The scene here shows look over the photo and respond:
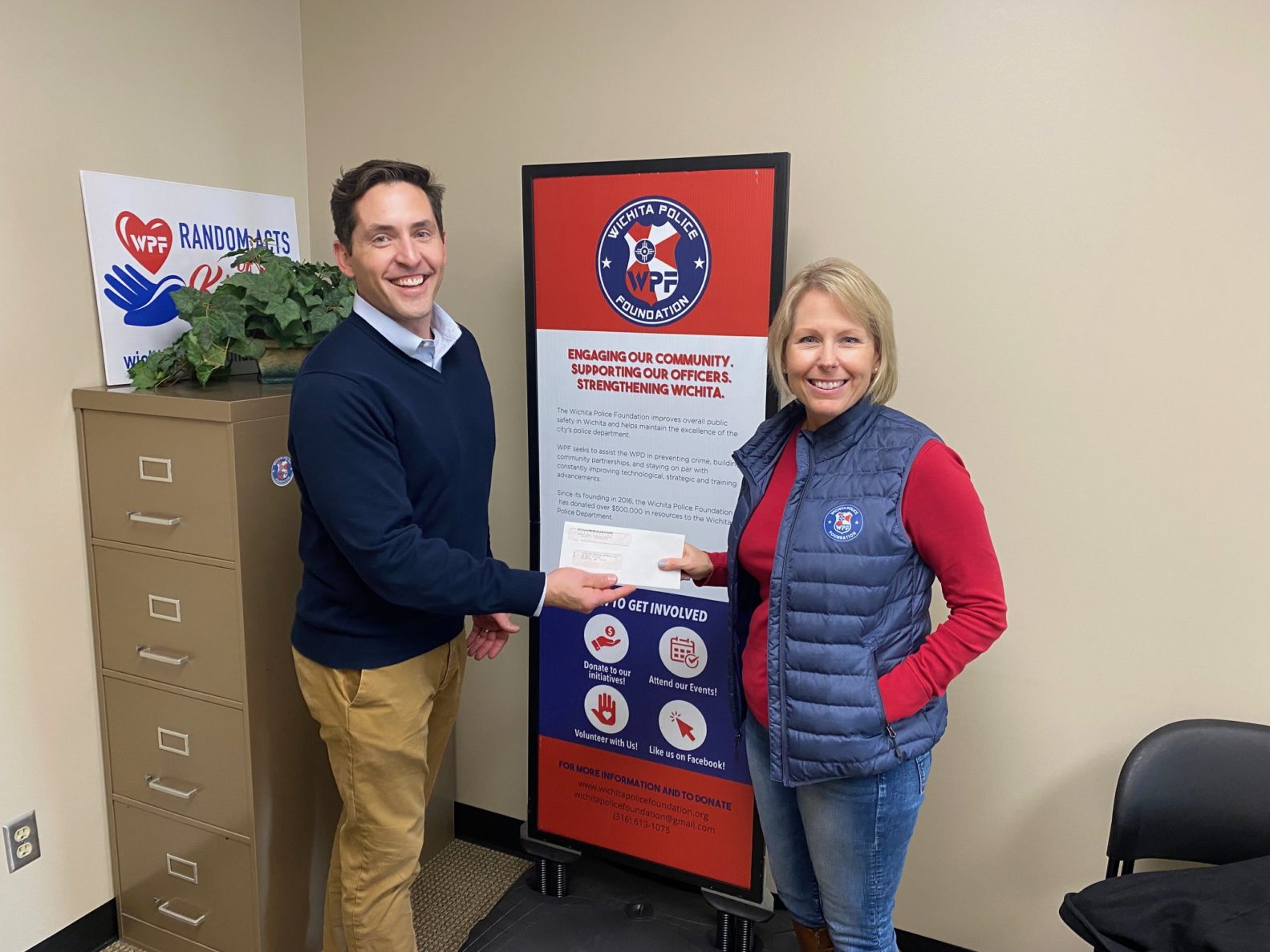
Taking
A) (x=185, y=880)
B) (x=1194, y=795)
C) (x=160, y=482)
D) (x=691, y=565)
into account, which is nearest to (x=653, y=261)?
(x=691, y=565)

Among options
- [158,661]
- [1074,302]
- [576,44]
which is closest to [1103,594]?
[1074,302]

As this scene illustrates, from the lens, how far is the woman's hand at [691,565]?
186 centimetres

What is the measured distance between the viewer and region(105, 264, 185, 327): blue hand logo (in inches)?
90.0

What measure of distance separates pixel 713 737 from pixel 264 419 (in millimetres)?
1307

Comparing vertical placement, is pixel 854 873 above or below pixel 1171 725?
below

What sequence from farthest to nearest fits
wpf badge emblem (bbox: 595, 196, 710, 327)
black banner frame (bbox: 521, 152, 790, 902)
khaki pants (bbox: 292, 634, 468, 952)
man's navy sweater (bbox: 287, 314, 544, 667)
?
wpf badge emblem (bbox: 595, 196, 710, 327)
black banner frame (bbox: 521, 152, 790, 902)
khaki pants (bbox: 292, 634, 468, 952)
man's navy sweater (bbox: 287, 314, 544, 667)

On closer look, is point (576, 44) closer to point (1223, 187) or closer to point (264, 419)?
point (264, 419)

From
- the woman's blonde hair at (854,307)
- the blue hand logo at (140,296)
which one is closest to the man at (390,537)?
the woman's blonde hair at (854,307)

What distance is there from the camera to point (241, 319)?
2.26 metres

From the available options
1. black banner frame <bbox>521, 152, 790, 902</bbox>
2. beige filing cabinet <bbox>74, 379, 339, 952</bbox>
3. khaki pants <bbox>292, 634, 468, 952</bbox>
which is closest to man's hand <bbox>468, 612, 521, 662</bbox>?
khaki pants <bbox>292, 634, 468, 952</bbox>

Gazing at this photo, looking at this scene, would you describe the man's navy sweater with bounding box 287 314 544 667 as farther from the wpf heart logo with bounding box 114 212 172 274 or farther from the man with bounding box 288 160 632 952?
the wpf heart logo with bounding box 114 212 172 274

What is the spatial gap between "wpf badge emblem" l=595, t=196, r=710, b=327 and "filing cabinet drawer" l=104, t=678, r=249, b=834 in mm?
1342

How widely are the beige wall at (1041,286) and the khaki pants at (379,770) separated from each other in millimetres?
1248

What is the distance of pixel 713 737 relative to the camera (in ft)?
7.47
